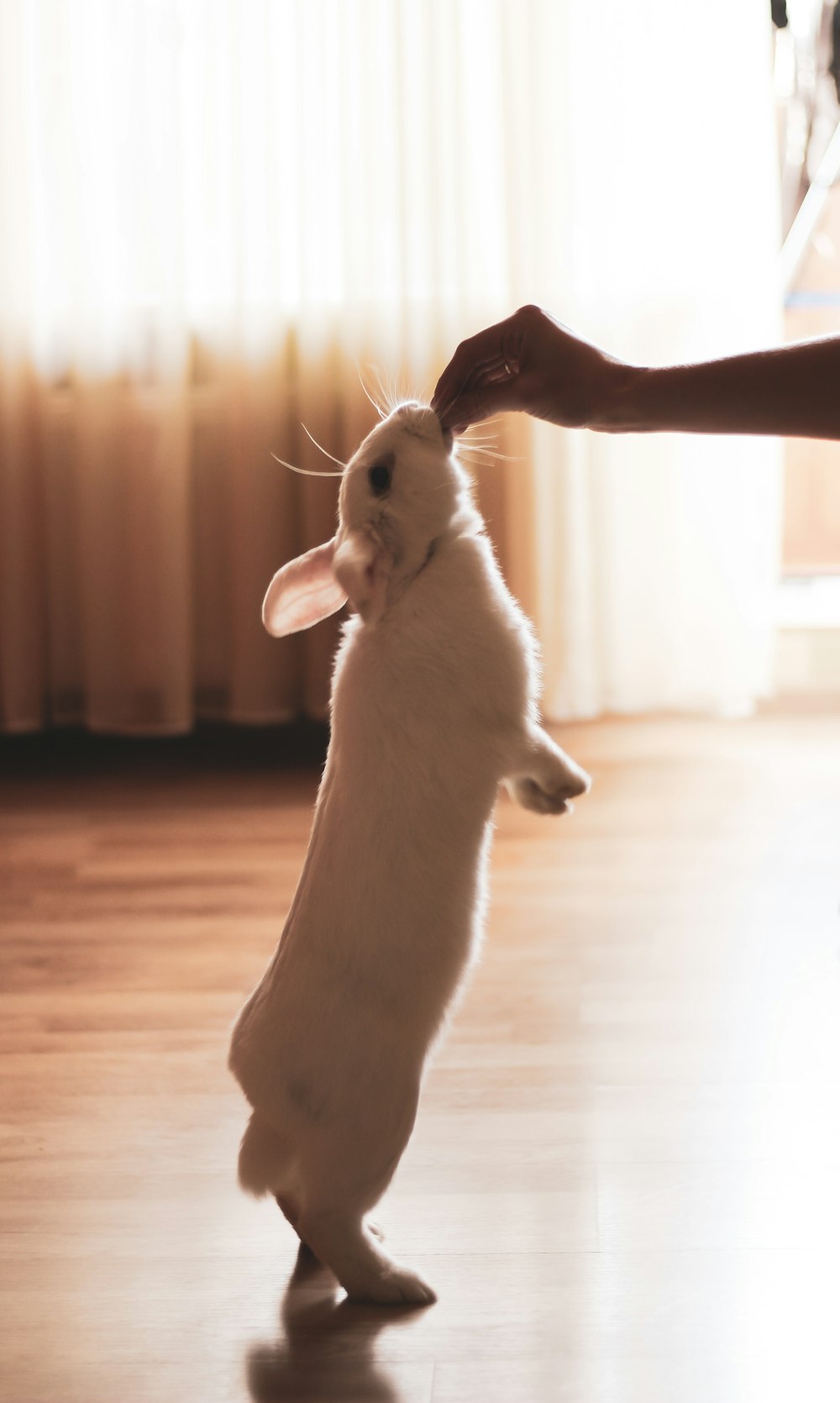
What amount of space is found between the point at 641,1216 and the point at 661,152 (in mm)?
2475

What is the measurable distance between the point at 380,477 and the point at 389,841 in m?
0.33

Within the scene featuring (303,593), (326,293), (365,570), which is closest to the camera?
(365,570)

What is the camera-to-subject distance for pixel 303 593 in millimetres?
1454

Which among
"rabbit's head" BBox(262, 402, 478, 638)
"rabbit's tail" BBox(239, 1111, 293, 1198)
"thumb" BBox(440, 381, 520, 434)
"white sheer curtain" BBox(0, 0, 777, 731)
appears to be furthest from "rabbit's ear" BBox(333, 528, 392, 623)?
"white sheer curtain" BBox(0, 0, 777, 731)

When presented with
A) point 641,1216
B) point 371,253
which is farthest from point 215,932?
point 371,253

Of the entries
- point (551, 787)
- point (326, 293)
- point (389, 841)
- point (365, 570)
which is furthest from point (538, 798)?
point (326, 293)

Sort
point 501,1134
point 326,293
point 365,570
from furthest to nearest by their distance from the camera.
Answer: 1. point 326,293
2. point 501,1134
3. point 365,570

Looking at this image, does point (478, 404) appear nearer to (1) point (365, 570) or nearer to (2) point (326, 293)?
(1) point (365, 570)

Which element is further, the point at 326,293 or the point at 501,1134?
the point at 326,293

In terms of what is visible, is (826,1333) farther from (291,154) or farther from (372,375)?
(291,154)

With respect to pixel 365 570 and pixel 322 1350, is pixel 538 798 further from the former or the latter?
pixel 322 1350

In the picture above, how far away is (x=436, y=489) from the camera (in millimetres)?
1354

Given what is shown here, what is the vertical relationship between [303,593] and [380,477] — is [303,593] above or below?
below

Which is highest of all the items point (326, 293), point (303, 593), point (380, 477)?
point (326, 293)
